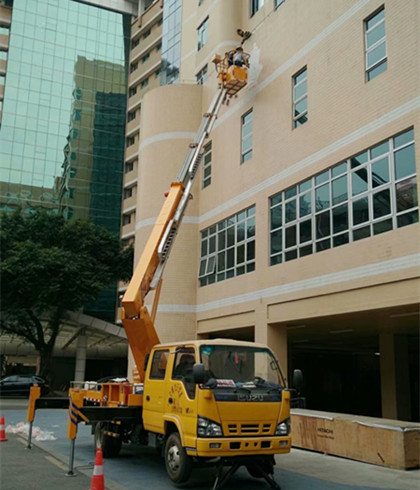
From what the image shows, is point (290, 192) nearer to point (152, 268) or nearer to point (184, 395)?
point (152, 268)

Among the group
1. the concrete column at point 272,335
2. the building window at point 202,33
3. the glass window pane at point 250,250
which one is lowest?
the concrete column at point 272,335

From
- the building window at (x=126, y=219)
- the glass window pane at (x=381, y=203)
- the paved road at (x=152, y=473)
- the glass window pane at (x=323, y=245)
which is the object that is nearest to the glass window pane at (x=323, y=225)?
the glass window pane at (x=323, y=245)

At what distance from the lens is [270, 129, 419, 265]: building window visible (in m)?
14.0

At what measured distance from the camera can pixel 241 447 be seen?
8.52 metres

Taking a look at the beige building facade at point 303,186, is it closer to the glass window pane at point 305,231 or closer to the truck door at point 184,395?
the glass window pane at point 305,231

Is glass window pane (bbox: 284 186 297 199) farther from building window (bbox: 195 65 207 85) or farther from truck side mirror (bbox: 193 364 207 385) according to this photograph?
building window (bbox: 195 65 207 85)

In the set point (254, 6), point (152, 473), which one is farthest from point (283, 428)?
point (254, 6)

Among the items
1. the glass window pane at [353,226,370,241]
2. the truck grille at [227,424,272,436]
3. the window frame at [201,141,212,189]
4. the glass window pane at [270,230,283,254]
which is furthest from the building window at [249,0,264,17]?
the truck grille at [227,424,272,436]

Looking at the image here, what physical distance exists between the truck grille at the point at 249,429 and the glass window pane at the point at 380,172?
8.33m

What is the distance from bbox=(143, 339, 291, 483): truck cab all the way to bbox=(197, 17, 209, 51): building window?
73.4 feet

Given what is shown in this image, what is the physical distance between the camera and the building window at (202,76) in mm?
28234

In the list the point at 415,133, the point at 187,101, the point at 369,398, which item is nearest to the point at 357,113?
the point at 415,133

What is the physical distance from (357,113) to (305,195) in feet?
10.7

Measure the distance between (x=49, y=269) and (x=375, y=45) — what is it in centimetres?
2485
